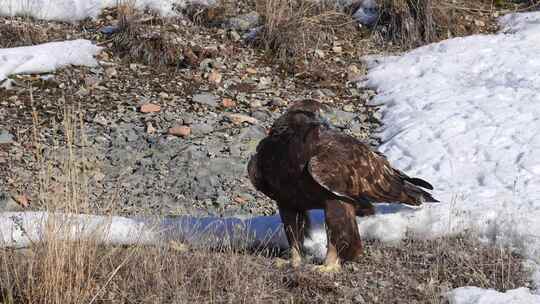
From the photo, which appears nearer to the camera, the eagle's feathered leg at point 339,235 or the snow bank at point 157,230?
the snow bank at point 157,230

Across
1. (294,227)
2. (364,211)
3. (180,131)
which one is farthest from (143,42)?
(364,211)

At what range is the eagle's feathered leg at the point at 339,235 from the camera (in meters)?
6.23

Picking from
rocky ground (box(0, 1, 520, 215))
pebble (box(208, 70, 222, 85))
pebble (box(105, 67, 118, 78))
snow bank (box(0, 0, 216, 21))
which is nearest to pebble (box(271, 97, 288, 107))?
rocky ground (box(0, 1, 520, 215))

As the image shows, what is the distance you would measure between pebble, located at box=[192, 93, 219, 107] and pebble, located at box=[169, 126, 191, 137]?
2.13 feet

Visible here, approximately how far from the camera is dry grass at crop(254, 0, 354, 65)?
11.1m

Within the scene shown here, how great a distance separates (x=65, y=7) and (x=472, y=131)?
588 cm

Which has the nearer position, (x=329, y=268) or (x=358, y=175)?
(x=329, y=268)

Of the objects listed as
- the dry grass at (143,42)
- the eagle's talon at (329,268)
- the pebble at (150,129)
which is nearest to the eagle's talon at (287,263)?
the eagle's talon at (329,268)

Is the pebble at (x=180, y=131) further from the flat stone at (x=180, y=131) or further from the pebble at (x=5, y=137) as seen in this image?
the pebble at (x=5, y=137)

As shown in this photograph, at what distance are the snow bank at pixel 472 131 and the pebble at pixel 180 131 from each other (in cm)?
206

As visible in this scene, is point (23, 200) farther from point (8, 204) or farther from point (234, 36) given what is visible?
point (234, 36)

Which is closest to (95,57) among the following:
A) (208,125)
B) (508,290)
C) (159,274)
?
(208,125)

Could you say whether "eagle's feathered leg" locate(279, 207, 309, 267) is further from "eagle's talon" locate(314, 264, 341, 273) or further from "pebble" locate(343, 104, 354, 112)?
"pebble" locate(343, 104, 354, 112)

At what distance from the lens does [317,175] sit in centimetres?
609
